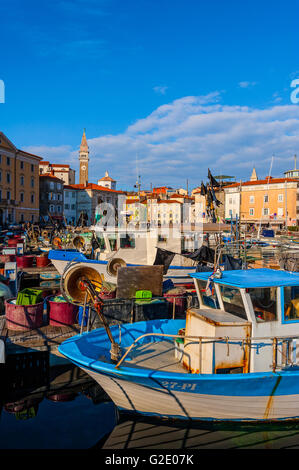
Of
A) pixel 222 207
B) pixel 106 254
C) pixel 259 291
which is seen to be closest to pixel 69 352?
pixel 259 291

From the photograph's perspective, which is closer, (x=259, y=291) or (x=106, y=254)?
(x=259, y=291)

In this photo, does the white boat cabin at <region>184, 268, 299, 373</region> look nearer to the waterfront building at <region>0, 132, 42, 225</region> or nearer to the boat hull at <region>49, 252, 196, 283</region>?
the boat hull at <region>49, 252, 196, 283</region>

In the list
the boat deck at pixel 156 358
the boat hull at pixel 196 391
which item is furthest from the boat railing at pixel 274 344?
the boat deck at pixel 156 358

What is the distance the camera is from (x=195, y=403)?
725 centimetres

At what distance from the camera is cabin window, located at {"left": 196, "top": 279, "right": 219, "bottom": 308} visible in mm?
8359

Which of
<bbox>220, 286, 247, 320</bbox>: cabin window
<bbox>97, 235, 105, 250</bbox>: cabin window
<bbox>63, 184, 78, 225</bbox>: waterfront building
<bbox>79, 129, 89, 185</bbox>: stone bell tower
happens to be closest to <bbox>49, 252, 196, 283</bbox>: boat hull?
<bbox>97, 235, 105, 250</bbox>: cabin window

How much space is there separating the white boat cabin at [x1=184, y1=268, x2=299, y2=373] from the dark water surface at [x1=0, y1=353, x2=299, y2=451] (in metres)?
1.34

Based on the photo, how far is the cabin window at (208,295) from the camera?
836 centimetres

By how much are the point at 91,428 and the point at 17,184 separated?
61.4 m

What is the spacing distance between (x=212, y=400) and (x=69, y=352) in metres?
3.18

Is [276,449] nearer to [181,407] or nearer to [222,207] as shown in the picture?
[181,407]

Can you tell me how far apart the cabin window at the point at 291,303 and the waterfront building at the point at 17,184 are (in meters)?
57.9

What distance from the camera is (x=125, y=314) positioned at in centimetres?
1081

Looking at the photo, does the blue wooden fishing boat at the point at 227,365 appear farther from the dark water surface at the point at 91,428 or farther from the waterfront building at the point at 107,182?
the waterfront building at the point at 107,182
